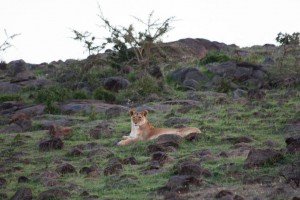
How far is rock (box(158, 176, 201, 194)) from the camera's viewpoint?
43.8 feet

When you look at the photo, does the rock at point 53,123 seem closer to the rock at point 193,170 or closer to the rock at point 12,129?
the rock at point 12,129

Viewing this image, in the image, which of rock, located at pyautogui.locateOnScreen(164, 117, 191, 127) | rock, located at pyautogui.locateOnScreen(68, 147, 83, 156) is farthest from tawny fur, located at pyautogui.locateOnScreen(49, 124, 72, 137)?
rock, located at pyautogui.locateOnScreen(68, 147, 83, 156)

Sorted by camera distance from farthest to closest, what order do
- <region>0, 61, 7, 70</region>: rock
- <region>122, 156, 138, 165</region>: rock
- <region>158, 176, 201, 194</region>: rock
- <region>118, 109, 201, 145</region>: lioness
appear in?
<region>0, 61, 7, 70</region>: rock → <region>118, 109, 201, 145</region>: lioness → <region>122, 156, 138, 165</region>: rock → <region>158, 176, 201, 194</region>: rock

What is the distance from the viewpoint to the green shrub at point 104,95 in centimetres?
3082

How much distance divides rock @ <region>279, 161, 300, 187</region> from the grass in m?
0.38

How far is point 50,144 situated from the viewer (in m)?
19.9

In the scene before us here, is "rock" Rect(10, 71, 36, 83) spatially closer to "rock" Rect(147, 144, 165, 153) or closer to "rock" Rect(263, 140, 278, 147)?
"rock" Rect(147, 144, 165, 153)

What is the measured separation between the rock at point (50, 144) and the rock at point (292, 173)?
7.80m

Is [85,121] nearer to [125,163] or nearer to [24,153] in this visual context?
[24,153]

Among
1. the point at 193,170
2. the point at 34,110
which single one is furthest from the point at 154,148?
the point at 34,110

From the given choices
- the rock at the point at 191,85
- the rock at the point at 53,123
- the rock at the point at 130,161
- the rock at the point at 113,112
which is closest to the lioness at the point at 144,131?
the rock at the point at 130,161

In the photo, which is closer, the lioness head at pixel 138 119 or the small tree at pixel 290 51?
the lioness head at pixel 138 119

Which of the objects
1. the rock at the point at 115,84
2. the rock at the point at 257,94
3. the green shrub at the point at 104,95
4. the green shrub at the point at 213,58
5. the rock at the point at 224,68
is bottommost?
the rock at the point at 257,94

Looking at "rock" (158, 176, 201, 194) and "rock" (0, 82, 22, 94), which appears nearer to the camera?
"rock" (158, 176, 201, 194)
